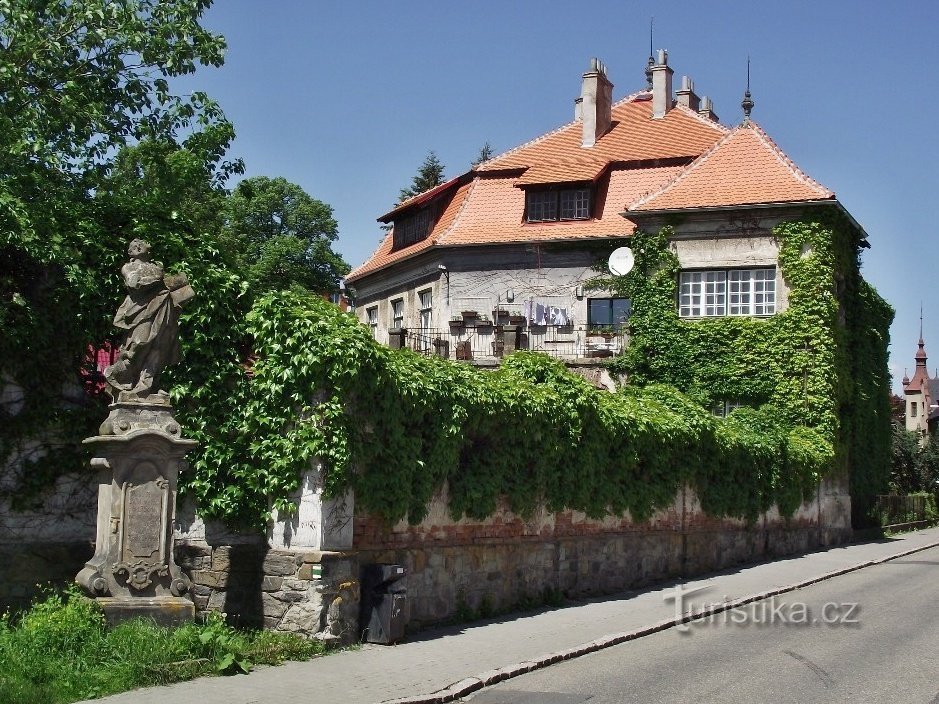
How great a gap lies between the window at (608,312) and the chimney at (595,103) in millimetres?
6833

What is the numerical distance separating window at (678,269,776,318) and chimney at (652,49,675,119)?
31.0 ft

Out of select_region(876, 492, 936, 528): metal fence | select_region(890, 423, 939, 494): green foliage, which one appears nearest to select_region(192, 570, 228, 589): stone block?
select_region(876, 492, 936, 528): metal fence

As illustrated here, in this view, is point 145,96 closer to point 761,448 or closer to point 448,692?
point 448,692

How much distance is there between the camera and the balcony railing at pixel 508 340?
34.3 metres

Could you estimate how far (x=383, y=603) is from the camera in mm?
13539

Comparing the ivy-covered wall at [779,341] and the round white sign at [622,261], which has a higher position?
the round white sign at [622,261]

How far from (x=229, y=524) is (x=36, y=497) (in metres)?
2.33

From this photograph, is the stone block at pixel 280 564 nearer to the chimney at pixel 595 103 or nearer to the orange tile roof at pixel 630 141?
the orange tile roof at pixel 630 141

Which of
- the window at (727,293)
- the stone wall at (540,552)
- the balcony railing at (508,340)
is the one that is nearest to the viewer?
the stone wall at (540,552)

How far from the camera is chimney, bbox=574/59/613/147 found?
130 ft

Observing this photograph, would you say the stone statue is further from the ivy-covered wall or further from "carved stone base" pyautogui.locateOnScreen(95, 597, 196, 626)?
the ivy-covered wall

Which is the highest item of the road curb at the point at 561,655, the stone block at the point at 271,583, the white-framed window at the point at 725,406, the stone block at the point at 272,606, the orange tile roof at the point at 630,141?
the orange tile roof at the point at 630,141

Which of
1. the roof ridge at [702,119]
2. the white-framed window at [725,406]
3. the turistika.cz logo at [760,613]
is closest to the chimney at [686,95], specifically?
the roof ridge at [702,119]

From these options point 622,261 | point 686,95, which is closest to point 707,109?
point 686,95
